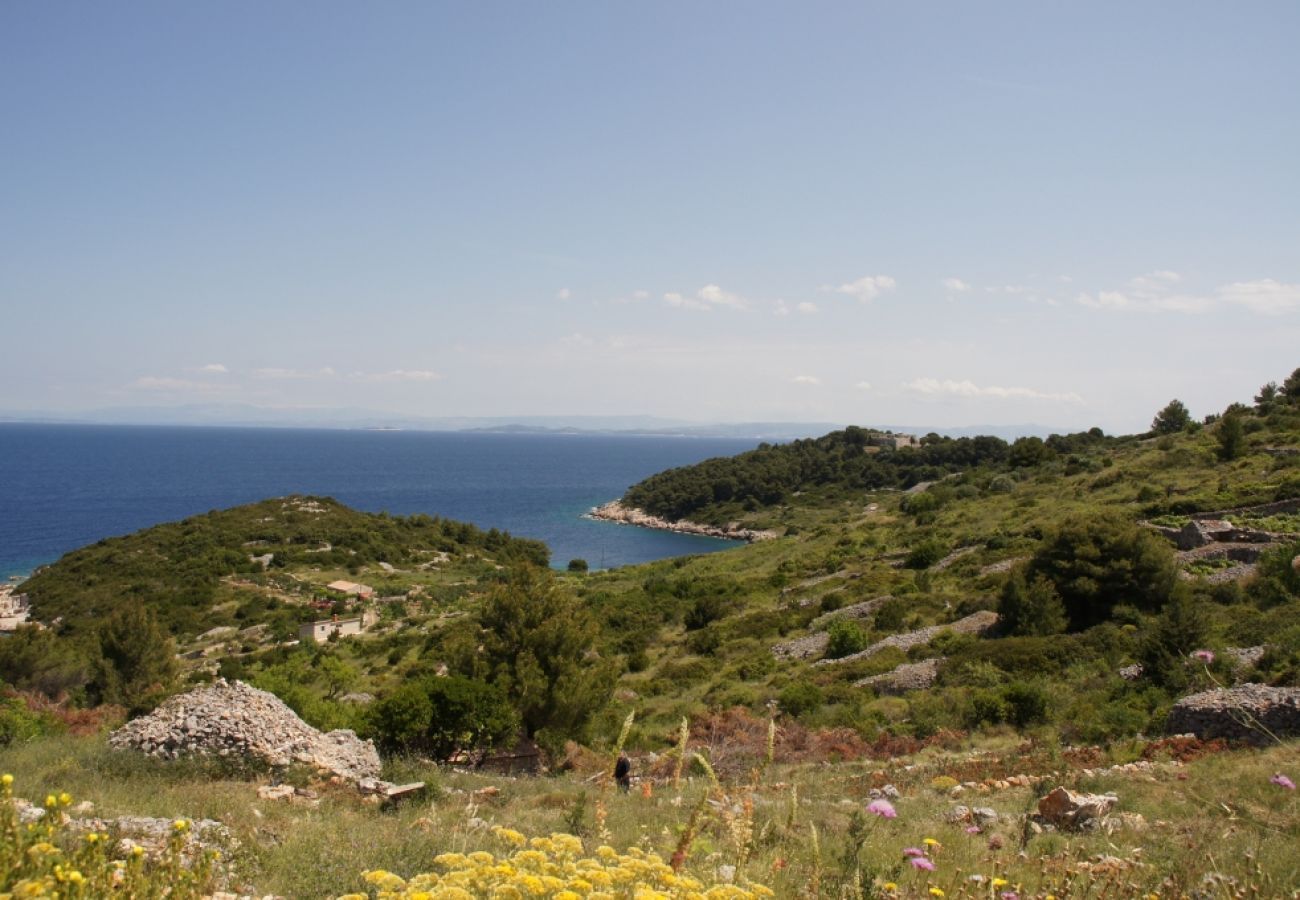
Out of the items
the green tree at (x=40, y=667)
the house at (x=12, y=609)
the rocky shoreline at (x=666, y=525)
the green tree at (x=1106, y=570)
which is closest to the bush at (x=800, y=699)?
the green tree at (x=1106, y=570)

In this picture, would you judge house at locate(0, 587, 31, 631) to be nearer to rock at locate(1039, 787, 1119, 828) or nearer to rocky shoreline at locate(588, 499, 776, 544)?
rock at locate(1039, 787, 1119, 828)

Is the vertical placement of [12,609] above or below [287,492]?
above

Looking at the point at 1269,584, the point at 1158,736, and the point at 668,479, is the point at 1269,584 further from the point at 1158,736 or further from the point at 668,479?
the point at 668,479

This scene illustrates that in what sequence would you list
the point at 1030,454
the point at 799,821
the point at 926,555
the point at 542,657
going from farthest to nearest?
the point at 1030,454 < the point at 926,555 < the point at 542,657 < the point at 799,821

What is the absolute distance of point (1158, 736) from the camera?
37.9 feet

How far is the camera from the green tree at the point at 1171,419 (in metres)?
65.2

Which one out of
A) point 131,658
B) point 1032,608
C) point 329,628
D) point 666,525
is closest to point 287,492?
point 666,525

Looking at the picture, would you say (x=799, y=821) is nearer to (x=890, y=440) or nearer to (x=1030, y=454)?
(x=1030, y=454)

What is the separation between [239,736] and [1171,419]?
77.7 metres

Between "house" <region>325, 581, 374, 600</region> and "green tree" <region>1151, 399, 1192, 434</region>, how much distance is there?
2615 inches

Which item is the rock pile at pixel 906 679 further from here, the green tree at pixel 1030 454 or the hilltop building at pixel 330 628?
the green tree at pixel 1030 454

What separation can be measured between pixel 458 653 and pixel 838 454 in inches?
3979

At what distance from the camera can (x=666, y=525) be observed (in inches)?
4058

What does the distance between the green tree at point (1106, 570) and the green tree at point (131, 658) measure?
1049 inches
